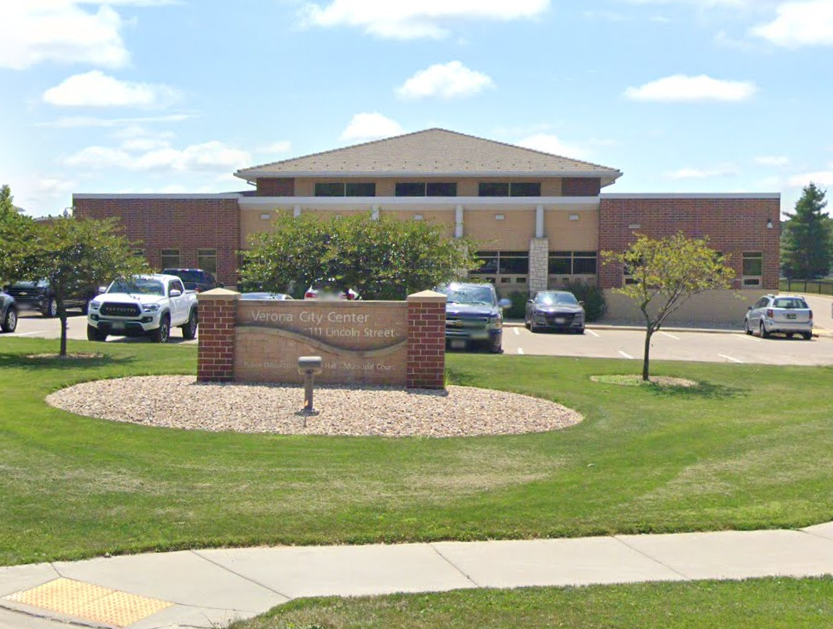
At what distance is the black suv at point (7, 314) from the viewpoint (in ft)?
77.6

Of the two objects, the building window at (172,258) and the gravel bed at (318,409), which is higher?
the building window at (172,258)

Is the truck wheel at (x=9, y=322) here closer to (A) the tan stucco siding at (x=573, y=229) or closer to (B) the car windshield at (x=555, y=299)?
(B) the car windshield at (x=555, y=299)

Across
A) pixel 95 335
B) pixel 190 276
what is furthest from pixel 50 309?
pixel 95 335

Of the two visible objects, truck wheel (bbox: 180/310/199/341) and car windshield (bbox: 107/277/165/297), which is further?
truck wheel (bbox: 180/310/199/341)

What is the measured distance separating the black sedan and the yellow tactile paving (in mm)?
24496

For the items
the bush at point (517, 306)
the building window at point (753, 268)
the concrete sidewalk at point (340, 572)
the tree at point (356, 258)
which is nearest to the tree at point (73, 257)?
the tree at point (356, 258)

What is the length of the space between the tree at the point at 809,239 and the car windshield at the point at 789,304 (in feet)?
183

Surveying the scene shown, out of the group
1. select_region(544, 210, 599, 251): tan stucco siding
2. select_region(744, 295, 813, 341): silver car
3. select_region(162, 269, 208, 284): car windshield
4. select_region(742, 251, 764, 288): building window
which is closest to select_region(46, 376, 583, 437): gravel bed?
select_region(162, 269, 208, 284): car windshield

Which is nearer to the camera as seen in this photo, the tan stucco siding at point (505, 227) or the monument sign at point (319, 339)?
the monument sign at point (319, 339)

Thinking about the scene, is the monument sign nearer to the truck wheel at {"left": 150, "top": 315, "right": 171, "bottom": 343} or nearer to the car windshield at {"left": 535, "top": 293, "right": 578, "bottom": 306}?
the truck wheel at {"left": 150, "top": 315, "right": 171, "bottom": 343}

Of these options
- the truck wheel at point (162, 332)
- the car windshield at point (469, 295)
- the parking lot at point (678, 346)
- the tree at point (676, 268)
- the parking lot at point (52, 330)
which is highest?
the tree at point (676, 268)

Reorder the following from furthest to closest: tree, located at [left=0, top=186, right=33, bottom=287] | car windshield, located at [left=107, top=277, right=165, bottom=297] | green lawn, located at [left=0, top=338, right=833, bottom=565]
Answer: car windshield, located at [left=107, top=277, right=165, bottom=297]
tree, located at [left=0, top=186, right=33, bottom=287]
green lawn, located at [left=0, top=338, right=833, bottom=565]

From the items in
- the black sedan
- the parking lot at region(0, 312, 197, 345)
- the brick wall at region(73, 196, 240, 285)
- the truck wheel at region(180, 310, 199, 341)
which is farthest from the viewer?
the brick wall at region(73, 196, 240, 285)

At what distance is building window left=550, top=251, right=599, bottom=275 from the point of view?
38125mm
